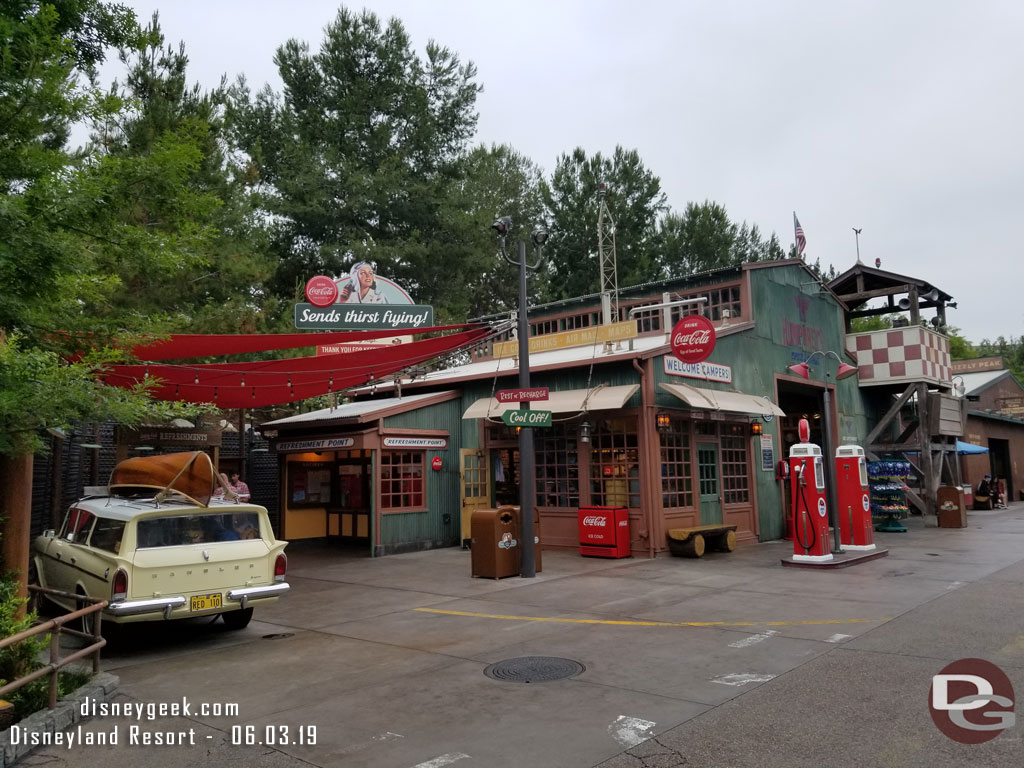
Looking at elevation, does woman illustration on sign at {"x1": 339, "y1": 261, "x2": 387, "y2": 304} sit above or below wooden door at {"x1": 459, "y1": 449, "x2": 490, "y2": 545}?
above

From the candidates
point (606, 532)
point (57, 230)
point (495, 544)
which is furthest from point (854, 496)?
point (57, 230)

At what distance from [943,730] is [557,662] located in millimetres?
3046

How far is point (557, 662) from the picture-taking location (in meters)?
6.63

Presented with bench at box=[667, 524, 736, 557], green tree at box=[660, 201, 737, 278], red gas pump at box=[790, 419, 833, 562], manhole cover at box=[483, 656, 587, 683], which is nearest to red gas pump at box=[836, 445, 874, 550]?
red gas pump at box=[790, 419, 833, 562]

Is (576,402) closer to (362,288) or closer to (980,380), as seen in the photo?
(362,288)

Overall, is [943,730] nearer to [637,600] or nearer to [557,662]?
[557,662]

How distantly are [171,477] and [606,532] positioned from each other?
25.3 feet

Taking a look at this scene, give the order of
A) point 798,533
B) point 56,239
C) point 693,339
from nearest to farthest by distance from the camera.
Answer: point 56,239 < point 798,533 < point 693,339

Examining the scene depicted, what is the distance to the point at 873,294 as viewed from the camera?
22219 mm

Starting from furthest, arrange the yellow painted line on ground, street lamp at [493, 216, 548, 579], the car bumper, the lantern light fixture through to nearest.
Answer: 1. the lantern light fixture
2. street lamp at [493, 216, 548, 579]
3. the yellow painted line on ground
4. the car bumper

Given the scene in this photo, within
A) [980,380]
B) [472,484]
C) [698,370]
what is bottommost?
[472,484]

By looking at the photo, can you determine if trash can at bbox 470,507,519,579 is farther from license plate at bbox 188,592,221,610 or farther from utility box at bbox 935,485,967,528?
utility box at bbox 935,485,967,528

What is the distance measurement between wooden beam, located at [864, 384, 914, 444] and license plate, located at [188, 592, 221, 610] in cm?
1918

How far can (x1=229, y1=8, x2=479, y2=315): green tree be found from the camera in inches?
1053
